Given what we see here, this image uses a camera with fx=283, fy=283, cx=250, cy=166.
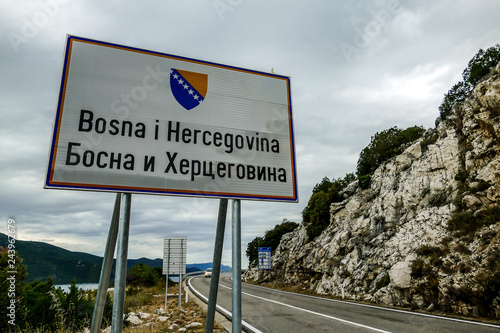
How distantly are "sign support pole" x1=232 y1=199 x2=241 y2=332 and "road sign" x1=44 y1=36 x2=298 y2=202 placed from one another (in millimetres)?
179

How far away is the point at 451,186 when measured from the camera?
55.0 feet

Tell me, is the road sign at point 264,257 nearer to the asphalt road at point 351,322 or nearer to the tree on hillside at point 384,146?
the tree on hillside at point 384,146

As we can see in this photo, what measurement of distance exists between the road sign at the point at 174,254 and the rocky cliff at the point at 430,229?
919 cm

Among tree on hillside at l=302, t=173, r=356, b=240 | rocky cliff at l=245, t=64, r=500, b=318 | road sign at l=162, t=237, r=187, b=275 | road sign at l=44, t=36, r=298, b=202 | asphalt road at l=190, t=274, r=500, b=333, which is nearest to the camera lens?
road sign at l=44, t=36, r=298, b=202

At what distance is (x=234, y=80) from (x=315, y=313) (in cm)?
919

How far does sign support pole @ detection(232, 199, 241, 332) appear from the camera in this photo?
7.84 feet

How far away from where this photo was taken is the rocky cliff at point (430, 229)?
1054 cm

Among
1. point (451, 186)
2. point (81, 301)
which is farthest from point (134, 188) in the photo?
point (451, 186)

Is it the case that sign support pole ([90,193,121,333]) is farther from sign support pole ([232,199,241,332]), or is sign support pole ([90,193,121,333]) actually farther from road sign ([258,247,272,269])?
road sign ([258,247,272,269])

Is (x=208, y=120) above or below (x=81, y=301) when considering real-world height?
above

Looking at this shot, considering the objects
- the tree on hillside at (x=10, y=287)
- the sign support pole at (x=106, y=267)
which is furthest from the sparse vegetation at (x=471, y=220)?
the tree on hillside at (x=10, y=287)

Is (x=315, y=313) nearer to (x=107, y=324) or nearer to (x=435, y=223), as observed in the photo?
(x=107, y=324)

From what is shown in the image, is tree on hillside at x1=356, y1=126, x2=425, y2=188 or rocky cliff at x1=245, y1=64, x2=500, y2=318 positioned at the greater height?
tree on hillside at x1=356, y1=126, x2=425, y2=188

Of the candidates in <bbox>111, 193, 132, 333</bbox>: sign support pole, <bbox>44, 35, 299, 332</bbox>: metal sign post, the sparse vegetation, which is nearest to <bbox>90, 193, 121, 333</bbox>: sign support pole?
<bbox>44, 35, 299, 332</bbox>: metal sign post
